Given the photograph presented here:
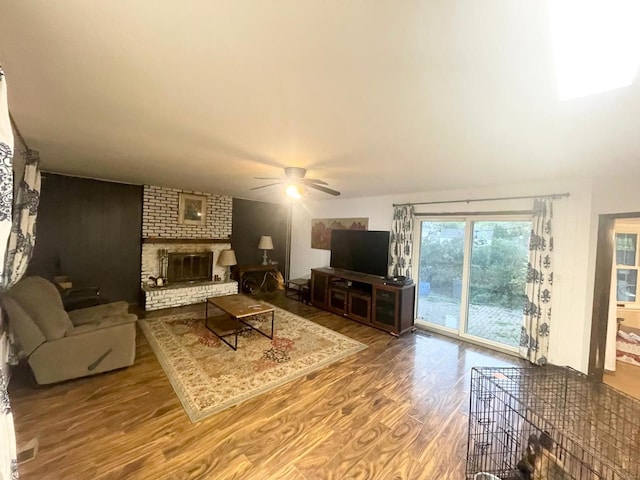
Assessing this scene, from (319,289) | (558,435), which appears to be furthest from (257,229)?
(558,435)

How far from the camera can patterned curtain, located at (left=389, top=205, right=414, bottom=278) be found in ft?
14.6

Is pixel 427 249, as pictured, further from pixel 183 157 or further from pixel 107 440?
pixel 107 440

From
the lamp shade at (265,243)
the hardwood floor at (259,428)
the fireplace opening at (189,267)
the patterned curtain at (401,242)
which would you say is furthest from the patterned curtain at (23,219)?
the patterned curtain at (401,242)

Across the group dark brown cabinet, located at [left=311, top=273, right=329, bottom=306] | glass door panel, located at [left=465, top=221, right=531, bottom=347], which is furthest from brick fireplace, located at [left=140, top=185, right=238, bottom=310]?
glass door panel, located at [left=465, top=221, right=531, bottom=347]

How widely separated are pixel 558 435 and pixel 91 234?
20.6 feet

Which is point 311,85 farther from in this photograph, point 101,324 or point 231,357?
point 101,324

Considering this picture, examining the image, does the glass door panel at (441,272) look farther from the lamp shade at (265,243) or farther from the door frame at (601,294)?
the lamp shade at (265,243)

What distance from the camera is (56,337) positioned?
8.05 ft

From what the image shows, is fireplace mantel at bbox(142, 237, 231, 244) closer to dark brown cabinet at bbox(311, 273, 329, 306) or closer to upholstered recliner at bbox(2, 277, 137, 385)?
dark brown cabinet at bbox(311, 273, 329, 306)

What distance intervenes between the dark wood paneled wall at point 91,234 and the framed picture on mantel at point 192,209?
2.29 feet

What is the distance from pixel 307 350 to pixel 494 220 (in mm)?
3174

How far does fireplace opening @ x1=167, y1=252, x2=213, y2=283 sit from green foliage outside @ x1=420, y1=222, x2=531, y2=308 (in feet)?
14.2

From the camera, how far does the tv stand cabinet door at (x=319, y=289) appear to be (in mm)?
5191

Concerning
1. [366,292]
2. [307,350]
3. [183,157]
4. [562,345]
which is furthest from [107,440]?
[562,345]
